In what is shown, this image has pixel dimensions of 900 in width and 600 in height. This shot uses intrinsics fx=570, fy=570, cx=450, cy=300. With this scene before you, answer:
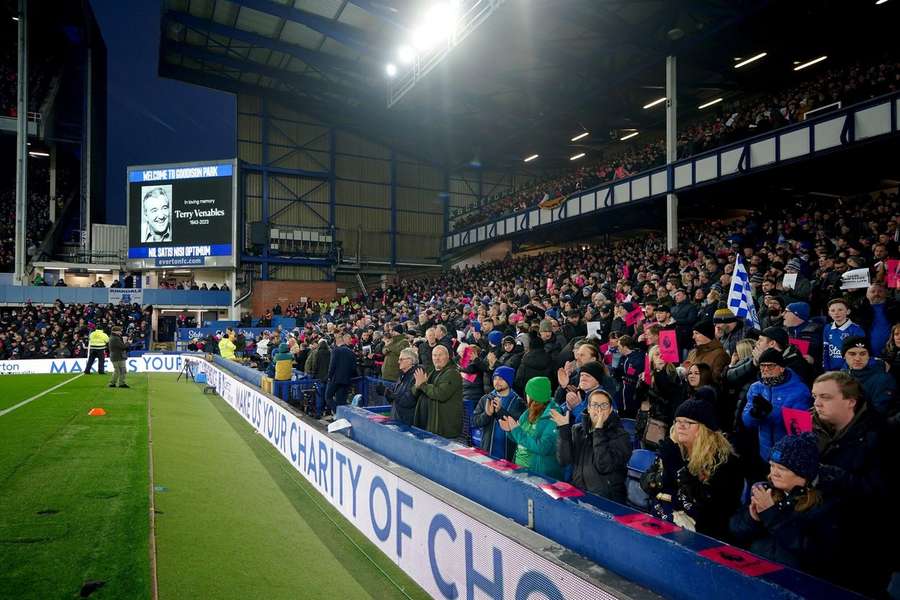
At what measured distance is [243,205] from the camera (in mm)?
35062

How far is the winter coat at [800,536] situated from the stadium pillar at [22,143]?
1473 inches

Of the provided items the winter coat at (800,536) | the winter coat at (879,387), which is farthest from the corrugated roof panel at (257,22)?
the winter coat at (800,536)

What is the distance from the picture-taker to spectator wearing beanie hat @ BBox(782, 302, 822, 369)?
625 cm

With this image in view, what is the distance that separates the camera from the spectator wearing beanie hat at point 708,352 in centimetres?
545

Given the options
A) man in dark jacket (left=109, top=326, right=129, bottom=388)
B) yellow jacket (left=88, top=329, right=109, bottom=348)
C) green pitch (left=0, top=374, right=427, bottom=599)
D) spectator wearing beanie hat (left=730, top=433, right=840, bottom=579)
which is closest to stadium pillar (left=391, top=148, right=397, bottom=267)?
yellow jacket (left=88, top=329, right=109, bottom=348)

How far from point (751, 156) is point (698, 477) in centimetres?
1737

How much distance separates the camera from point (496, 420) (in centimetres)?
543

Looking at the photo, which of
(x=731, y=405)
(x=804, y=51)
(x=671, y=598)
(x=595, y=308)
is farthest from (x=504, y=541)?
(x=804, y=51)

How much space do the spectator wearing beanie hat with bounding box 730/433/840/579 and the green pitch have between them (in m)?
2.74

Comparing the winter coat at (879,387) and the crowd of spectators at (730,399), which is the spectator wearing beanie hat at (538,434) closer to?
the crowd of spectators at (730,399)

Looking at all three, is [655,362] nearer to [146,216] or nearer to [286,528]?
[286,528]

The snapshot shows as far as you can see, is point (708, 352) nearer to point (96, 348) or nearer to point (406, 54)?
point (96, 348)

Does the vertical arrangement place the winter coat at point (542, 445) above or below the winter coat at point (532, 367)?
below

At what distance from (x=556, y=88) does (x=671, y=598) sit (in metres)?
27.5
